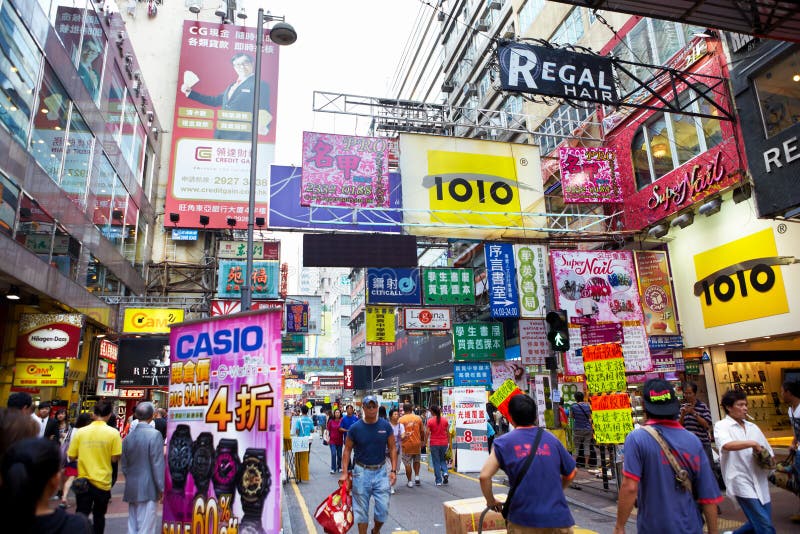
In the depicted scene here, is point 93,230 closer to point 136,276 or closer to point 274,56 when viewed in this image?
point 136,276

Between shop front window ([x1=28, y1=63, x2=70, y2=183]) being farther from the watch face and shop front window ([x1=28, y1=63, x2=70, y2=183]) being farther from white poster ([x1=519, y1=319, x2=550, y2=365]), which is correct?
white poster ([x1=519, y1=319, x2=550, y2=365])

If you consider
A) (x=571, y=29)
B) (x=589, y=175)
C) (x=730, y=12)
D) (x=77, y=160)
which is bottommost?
(x=730, y=12)

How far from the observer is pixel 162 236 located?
29969 mm

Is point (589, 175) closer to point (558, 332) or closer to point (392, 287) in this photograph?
point (392, 287)

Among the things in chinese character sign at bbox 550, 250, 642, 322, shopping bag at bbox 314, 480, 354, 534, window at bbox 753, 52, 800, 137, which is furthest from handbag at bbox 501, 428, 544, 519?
chinese character sign at bbox 550, 250, 642, 322

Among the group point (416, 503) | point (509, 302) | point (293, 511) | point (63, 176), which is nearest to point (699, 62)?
point (509, 302)

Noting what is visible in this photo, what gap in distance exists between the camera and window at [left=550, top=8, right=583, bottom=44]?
20.4 m

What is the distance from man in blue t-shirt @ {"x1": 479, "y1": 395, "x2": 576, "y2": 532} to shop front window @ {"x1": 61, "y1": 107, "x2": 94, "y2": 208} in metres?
14.9

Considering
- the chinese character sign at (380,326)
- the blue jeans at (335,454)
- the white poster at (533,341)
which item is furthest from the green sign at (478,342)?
the chinese character sign at (380,326)

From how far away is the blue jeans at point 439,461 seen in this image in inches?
467

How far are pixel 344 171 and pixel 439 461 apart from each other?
8.84m

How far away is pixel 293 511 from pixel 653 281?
1182 cm

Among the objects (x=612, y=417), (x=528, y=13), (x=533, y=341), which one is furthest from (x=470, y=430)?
(x=528, y=13)

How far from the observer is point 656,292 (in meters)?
15.5
